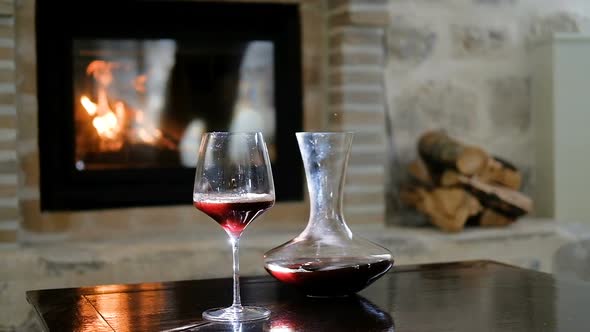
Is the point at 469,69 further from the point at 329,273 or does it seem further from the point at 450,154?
the point at 329,273

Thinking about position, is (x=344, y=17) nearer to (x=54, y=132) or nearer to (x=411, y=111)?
(x=411, y=111)

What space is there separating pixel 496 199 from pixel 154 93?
47.4 inches

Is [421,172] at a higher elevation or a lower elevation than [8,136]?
lower

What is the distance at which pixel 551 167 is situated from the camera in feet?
11.2

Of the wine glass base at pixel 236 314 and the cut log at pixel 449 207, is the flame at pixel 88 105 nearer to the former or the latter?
the cut log at pixel 449 207

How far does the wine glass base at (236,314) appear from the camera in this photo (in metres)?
1.10

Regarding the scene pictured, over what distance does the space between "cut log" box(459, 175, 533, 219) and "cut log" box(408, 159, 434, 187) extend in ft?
0.68

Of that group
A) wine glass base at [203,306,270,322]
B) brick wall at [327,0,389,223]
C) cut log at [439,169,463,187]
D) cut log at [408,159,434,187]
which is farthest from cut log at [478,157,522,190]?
wine glass base at [203,306,270,322]

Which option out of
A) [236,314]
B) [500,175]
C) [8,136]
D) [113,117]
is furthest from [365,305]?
[500,175]

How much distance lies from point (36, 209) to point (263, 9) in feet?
3.32


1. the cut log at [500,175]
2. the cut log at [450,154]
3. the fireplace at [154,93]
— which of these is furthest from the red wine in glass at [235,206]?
the cut log at [500,175]

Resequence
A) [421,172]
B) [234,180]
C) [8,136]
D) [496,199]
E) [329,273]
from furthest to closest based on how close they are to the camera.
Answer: [421,172]
[496,199]
[8,136]
[329,273]
[234,180]

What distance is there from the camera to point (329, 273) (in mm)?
1218

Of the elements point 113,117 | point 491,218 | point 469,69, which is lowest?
point 491,218
